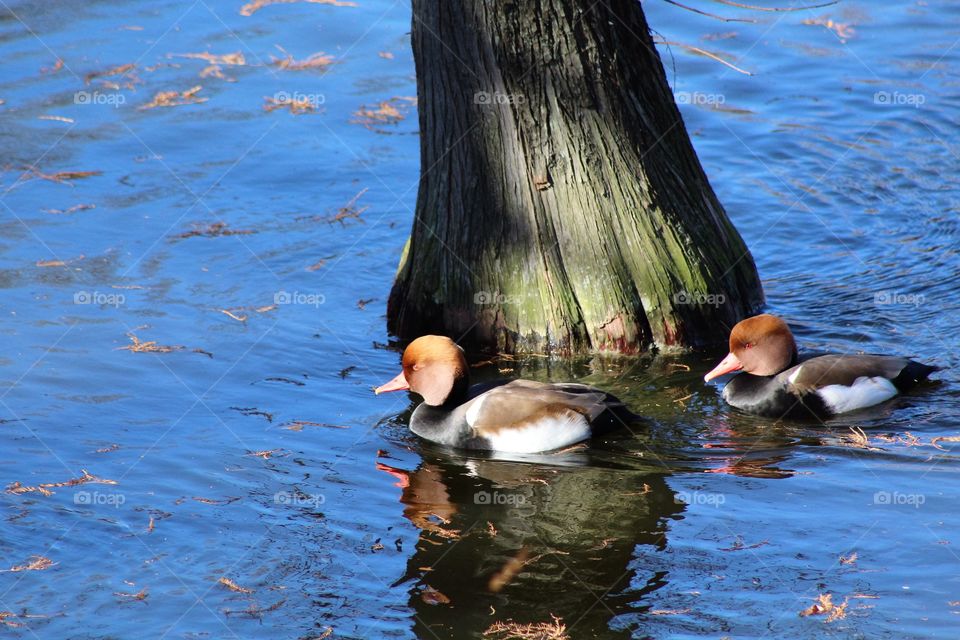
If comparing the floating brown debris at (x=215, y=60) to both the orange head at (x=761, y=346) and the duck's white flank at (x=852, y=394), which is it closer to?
the orange head at (x=761, y=346)

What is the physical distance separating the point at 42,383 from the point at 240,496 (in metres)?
2.16

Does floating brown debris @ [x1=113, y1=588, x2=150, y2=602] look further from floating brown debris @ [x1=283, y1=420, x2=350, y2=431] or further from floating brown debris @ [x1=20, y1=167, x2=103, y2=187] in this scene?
floating brown debris @ [x1=20, y1=167, x2=103, y2=187]

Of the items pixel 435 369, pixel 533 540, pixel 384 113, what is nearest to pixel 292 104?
pixel 384 113

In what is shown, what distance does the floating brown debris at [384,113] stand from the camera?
1275 cm

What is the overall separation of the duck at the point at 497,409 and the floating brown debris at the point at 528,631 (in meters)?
2.02

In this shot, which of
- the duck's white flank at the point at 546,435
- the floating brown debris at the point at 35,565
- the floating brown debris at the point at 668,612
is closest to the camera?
the floating brown debris at the point at 668,612

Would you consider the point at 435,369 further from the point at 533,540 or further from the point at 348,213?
the point at 348,213

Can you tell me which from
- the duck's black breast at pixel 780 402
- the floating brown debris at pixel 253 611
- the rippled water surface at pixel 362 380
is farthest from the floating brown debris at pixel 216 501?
the duck's black breast at pixel 780 402

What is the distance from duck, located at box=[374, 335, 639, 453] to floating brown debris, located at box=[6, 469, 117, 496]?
79.0 inches

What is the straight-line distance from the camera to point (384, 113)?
511 inches

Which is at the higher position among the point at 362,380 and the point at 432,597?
the point at 362,380

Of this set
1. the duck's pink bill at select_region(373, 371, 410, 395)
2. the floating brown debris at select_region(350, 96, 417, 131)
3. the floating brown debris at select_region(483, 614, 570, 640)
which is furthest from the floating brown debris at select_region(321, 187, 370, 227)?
the floating brown debris at select_region(483, 614, 570, 640)

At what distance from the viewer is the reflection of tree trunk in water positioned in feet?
17.5

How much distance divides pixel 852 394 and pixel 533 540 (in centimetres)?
269
